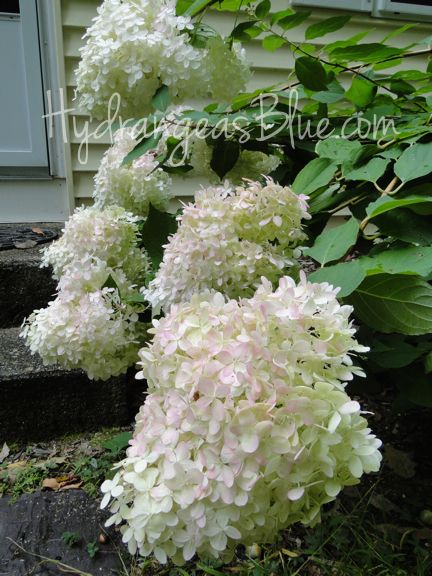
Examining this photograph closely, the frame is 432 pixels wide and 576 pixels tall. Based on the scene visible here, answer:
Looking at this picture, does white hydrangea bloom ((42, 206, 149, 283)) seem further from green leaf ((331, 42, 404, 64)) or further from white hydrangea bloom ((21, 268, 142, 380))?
green leaf ((331, 42, 404, 64))

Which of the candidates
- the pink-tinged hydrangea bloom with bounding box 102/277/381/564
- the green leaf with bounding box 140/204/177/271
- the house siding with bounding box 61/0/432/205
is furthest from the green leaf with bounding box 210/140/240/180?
the house siding with bounding box 61/0/432/205

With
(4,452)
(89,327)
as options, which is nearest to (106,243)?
(89,327)

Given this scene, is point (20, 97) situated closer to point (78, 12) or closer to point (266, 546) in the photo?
point (78, 12)

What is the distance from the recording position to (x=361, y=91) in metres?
1.15

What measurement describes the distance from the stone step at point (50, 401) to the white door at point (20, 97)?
1.40 m

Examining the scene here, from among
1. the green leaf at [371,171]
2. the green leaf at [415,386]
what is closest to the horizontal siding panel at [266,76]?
the green leaf at [371,171]

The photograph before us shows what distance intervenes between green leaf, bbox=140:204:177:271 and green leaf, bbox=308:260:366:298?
381 mm

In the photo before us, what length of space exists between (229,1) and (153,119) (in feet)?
1.16

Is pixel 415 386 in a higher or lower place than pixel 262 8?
lower

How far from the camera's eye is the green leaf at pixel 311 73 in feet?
3.40

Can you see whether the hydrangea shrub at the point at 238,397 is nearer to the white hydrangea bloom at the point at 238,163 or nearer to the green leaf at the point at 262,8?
the white hydrangea bloom at the point at 238,163

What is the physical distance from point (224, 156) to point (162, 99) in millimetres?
Answer: 236

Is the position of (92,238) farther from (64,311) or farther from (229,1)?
(229,1)

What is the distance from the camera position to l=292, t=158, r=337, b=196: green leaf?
36.0 inches
